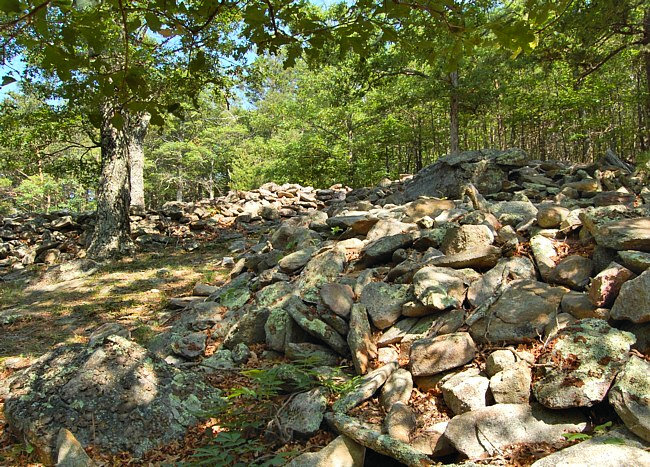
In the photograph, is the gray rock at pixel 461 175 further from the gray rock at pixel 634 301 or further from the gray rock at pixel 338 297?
the gray rock at pixel 634 301

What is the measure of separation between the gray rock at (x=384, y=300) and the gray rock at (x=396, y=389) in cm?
76

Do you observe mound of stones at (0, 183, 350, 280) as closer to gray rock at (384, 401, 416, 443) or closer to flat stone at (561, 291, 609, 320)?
gray rock at (384, 401, 416, 443)

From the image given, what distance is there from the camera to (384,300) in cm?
432

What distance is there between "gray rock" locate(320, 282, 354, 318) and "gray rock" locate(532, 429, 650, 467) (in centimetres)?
231

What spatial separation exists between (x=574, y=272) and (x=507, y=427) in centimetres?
179

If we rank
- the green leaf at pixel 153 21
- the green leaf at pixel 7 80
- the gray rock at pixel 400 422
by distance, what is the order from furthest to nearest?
the gray rock at pixel 400 422 → the green leaf at pixel 153 21 → the green leaf at pixel 7 80

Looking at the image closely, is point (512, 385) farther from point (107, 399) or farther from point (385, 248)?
point (107, 399)

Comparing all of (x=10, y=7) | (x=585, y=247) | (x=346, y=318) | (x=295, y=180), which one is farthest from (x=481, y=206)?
(x=295, y=180)

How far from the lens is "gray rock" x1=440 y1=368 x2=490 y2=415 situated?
294 centimetres

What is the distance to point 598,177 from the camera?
7.57 meters

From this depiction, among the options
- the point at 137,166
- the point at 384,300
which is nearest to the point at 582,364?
the point at 384,300

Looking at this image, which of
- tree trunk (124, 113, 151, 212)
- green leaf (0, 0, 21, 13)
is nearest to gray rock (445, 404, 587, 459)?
green leaf (0, 0, 21, 13)

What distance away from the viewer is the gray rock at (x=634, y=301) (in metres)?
2.90

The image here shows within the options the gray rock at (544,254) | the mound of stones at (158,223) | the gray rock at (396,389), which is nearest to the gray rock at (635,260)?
the gray rock at (544,254)
